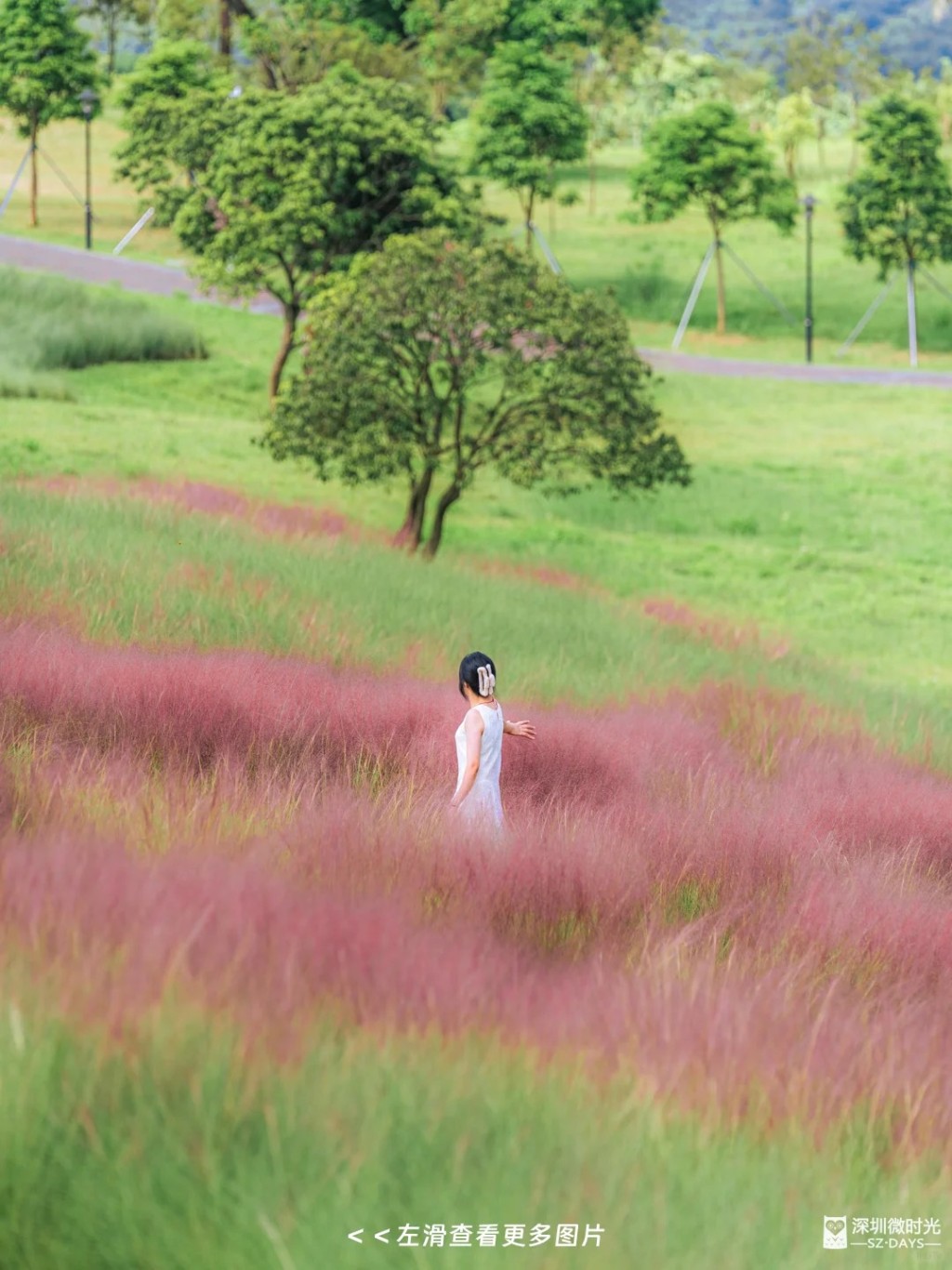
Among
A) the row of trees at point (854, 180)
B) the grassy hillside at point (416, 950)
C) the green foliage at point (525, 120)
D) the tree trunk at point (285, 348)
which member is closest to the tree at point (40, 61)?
the green foliage at point (525, 120)

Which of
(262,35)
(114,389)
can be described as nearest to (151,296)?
(114,389)

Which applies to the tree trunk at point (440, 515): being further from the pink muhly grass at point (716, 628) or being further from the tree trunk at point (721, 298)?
the tree trunk at point (721, 298)

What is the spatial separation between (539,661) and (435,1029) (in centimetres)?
999

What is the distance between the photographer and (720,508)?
32875 millimetres

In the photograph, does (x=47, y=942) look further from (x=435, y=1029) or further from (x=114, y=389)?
(x=114, y=389)

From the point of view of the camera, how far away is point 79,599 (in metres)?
11.5

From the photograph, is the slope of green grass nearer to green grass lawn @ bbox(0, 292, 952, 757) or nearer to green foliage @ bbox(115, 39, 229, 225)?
green grass lawn @ bbox(0, 292, 952, 757)

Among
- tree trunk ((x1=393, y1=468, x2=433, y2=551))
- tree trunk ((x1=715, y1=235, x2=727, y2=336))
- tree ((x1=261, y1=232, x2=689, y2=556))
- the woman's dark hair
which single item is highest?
tree trunk ((x1=715, y1=235, x2=727, y2=336))

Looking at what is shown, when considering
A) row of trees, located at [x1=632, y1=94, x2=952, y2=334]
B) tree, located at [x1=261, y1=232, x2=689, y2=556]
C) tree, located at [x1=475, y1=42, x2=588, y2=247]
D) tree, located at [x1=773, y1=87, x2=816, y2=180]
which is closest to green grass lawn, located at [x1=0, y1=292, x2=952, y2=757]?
tree, located at [x1=261, y1=232, x2=689, y2=556]

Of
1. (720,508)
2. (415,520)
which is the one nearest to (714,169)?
(720,508)

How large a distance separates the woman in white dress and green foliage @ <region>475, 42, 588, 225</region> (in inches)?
2081

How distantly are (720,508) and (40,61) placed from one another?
119ft

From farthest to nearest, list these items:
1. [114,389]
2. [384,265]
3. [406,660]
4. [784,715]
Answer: [114,389] < [384,265] < [784,715] < [406,660]

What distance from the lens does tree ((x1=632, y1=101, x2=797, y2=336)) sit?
5512 centimetres
